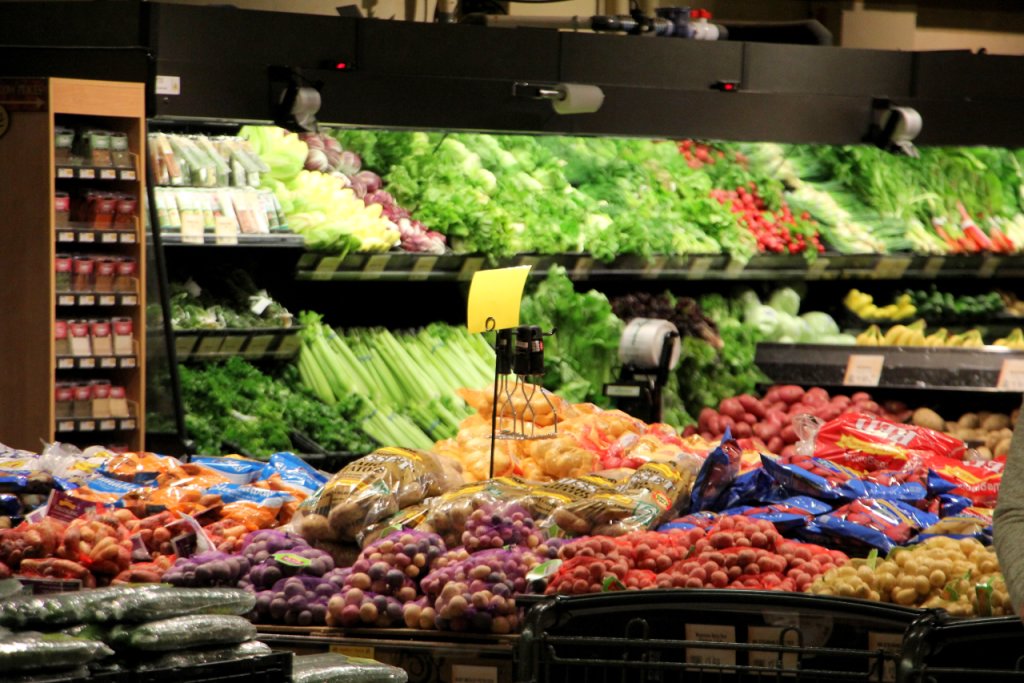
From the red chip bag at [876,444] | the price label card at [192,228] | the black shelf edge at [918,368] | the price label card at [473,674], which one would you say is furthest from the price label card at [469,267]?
the price label card at [473,674]

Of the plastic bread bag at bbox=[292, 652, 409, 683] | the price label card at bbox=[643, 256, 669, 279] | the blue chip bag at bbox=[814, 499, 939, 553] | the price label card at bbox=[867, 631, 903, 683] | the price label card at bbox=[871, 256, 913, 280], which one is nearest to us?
the plastic bread bag at bbox=[292, 652, 409, 683]

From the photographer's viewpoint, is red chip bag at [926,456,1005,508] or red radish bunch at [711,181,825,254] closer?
red chip bag at [926,456,1005,508]

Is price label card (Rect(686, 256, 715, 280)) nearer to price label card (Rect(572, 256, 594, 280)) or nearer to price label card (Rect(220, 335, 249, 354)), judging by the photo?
price label card (Rect(572, 256, 594, 280))

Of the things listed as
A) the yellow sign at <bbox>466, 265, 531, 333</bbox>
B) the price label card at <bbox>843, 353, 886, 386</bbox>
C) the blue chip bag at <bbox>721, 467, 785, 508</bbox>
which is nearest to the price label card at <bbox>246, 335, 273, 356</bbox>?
the price label card at <bbox>843, 353, 886, 386</bbox>

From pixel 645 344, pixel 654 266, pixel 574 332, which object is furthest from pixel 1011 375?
pixel 574 332

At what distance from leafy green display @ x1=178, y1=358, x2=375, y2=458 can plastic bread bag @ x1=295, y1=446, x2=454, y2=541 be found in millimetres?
2767

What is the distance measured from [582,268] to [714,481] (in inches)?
161

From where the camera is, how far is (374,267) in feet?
24.7

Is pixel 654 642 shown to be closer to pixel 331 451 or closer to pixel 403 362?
pixel 331 451

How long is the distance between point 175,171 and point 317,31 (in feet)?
3.05

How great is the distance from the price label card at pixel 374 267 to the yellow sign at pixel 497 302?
3029 millimetres

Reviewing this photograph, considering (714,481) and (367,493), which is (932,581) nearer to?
(714,481)

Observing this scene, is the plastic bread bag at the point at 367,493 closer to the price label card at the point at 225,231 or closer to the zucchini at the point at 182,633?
the zucchini at the point at 182,633

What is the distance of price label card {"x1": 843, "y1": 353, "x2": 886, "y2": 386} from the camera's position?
7.87 m
